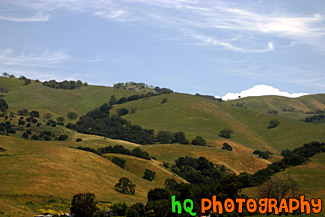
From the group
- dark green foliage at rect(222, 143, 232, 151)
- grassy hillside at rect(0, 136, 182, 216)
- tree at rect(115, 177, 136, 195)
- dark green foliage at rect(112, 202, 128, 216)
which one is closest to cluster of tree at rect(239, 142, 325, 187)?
grassy hillside at rect(0, 136, 182, 216)

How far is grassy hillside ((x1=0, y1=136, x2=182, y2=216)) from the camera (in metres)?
76.6

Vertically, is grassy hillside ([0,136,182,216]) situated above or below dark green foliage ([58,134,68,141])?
below

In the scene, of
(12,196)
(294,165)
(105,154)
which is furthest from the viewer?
(105,154)

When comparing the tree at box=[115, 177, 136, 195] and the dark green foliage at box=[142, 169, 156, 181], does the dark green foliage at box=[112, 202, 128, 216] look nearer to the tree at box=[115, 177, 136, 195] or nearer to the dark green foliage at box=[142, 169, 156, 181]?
the tree at box=[115, 177, 136, 195]

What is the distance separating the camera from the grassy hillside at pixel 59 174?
251 feet

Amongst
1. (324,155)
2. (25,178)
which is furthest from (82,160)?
(324,155)

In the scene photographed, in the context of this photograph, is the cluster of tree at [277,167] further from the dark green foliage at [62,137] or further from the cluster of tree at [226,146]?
the dark green foliage at [62,137]

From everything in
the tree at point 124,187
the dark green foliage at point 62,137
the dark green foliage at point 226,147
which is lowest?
the tree at point 124,187

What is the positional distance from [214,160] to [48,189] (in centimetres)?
8821

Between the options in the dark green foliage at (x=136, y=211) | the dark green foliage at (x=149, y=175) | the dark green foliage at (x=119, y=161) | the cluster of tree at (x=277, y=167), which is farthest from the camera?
the dark green foliage at (x=119, y=161)

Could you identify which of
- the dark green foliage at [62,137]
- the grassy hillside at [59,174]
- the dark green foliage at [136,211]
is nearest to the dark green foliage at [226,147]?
the dark green foliage at [62,137]

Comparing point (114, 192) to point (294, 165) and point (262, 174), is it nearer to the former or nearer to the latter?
point (262, 174)

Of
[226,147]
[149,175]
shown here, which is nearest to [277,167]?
[149,175]

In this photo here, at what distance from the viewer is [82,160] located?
10456 centimetres
